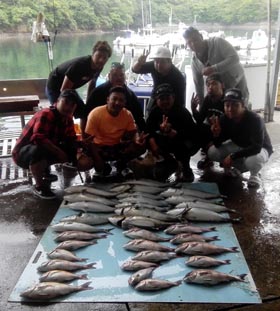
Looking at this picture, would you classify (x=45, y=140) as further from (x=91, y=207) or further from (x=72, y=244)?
(x=72, y=244)

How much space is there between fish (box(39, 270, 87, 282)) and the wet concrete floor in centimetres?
19

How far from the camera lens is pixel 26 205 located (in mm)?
3727

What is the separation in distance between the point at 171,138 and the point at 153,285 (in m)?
2.11

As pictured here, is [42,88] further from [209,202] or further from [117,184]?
[209,202]

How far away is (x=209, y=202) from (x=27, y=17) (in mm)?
11517

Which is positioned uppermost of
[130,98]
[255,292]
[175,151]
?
[130,98]

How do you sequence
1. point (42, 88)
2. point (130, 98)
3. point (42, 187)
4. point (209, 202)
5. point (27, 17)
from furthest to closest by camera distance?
point (27, 17) < point (42, 88) < point (130, 98) < point (42, 187) < point (209, 202)

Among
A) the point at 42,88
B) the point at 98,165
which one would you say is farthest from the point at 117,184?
the point at 42,88

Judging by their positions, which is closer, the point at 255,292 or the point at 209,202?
the point at 255,292

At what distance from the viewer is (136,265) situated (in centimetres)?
263

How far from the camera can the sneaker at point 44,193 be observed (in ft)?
12.7

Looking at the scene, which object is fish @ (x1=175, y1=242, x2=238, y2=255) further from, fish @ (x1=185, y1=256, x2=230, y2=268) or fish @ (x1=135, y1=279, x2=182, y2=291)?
fish @ (x1=135, y1=279, x2=182, y2=291)

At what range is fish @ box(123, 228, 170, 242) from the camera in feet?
9.84

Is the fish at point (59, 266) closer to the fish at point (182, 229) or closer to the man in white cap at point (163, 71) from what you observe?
the fish at point (182, 229)
